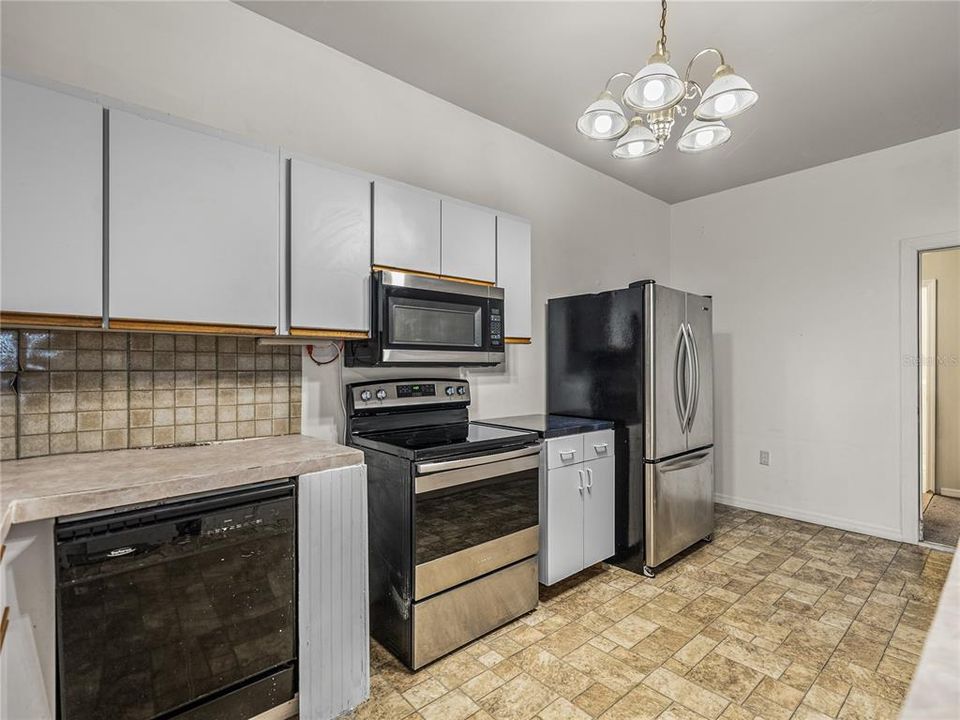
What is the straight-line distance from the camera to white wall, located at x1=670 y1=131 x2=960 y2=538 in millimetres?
3504

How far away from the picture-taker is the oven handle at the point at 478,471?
1.99 meters

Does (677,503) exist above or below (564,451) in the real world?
below

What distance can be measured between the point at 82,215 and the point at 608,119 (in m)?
1.83

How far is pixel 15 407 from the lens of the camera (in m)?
1.64

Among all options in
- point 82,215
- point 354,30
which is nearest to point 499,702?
point 82,215

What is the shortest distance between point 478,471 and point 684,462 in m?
1.67

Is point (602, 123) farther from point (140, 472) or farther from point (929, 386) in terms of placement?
point (929, 386)

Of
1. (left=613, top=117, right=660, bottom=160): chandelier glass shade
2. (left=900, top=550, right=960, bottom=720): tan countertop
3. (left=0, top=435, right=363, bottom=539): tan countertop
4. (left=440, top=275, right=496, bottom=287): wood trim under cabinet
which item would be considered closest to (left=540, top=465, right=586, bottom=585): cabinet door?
(left=440, top=275, right=496, bottom=287): wood trim under cabinet

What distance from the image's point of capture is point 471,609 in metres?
2.19

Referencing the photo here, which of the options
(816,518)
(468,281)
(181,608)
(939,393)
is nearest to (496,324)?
(468,281)

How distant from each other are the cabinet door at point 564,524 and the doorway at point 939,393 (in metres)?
2.60

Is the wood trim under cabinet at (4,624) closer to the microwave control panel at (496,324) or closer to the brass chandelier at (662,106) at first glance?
the microwave control panel at (496,324)

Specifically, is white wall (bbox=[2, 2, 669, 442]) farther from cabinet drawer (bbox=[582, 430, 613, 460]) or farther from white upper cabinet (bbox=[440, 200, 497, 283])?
cabinet drawer (bbox=[582, 430, 613, 460])

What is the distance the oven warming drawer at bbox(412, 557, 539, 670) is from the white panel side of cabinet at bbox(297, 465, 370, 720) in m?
0.26
